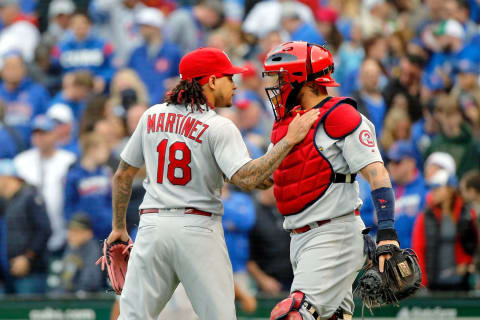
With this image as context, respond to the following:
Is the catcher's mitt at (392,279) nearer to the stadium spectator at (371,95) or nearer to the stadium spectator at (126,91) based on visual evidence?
the stadium spectator at (371,95)

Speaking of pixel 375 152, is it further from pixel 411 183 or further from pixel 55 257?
pixel 55 257

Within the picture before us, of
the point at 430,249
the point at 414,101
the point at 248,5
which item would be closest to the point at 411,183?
the point at 430,249

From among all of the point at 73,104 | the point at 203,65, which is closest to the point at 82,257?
the point at 73,104

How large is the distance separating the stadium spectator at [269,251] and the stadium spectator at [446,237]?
122 centimetres

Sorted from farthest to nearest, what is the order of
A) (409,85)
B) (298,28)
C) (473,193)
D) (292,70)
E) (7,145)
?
(298,28)
(7,145)
(409,85)
(473,193)
(292,70)

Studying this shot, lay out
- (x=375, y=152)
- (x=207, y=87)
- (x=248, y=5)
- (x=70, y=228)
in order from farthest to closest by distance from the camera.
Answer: (x=248, y=5) < (x=70, y=228) < (x=207, y=87) < (x=375, y=152)

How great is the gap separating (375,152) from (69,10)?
8.45 m

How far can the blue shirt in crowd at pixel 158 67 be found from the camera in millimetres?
11070

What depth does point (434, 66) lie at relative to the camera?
10289mm

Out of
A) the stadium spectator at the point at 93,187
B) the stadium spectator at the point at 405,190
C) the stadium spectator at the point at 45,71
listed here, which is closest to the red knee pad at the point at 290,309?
the stadium spectator at the point at 405,190

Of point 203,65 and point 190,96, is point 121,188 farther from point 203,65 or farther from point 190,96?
point 203,65

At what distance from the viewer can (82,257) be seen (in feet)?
29.9

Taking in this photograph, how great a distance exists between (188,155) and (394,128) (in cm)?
432

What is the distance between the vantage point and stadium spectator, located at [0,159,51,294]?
372 inches
